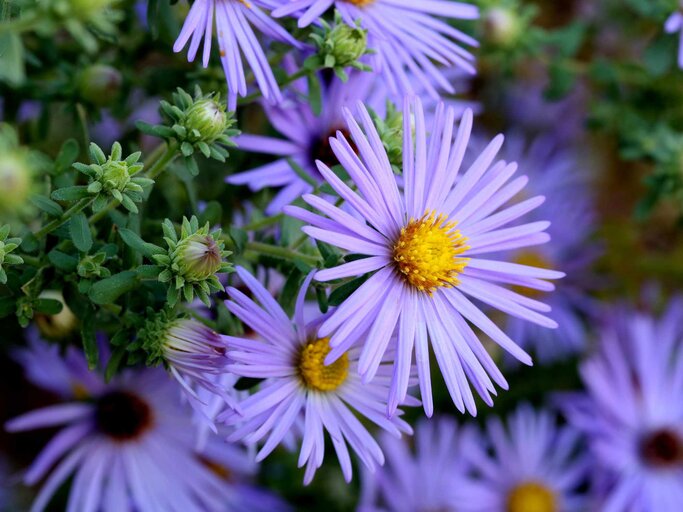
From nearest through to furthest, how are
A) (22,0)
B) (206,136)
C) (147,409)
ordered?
(22,0) < (206,136) < (147,409)

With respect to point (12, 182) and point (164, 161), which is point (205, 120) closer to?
→ point (164, 161)

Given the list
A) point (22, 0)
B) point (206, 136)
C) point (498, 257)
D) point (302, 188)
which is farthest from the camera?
point (498, 257)

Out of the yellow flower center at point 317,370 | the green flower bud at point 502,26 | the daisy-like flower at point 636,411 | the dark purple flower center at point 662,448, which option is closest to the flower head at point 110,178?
the yellow flower center at point 317,370

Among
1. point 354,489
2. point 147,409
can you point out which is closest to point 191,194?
point 147,409

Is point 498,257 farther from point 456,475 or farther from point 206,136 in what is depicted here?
point 206,136

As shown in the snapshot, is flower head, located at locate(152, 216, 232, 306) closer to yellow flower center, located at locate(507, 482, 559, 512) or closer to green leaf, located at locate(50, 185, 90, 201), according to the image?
green leaf, located at locate(50, 185, 90, 201)

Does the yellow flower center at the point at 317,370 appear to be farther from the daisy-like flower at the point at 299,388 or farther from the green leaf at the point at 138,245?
the green leaf at the point at 138,245
